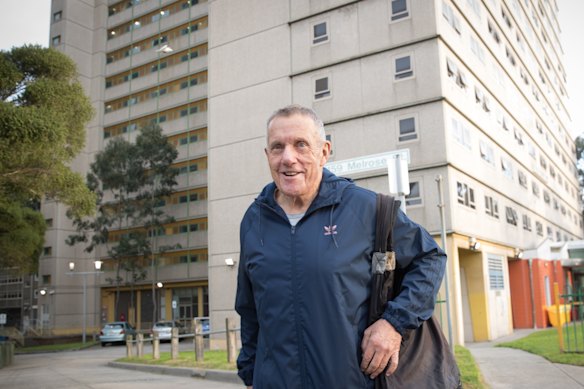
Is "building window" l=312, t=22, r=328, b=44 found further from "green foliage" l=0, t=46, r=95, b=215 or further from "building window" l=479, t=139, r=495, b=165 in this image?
"green foliage" l=0, t=46, r=95, b=215

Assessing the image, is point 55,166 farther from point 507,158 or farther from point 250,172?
point 507,158

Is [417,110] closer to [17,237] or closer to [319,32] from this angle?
[319,32]

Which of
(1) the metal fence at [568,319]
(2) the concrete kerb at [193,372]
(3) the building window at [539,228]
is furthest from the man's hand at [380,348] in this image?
(3) the building window at [539,228]

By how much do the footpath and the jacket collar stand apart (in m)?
7.38

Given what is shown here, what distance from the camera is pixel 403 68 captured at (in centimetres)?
2145

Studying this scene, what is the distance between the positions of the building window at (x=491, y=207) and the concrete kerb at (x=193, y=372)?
14.8 m

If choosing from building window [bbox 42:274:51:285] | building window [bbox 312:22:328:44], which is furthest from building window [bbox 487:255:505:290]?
building window [bbox 42:274:51:285]

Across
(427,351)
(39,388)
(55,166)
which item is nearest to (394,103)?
(55,166)

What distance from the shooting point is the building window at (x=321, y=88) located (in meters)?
23.1

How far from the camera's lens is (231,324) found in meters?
14.0

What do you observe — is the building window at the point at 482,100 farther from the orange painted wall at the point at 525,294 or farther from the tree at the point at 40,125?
the tree at the point at 40,125

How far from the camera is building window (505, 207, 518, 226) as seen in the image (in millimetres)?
26922

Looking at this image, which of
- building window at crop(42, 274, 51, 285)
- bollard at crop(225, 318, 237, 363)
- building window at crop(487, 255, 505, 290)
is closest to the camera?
bollard at crop(225, 318, 237, 363)

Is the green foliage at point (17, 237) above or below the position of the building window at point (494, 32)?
below
